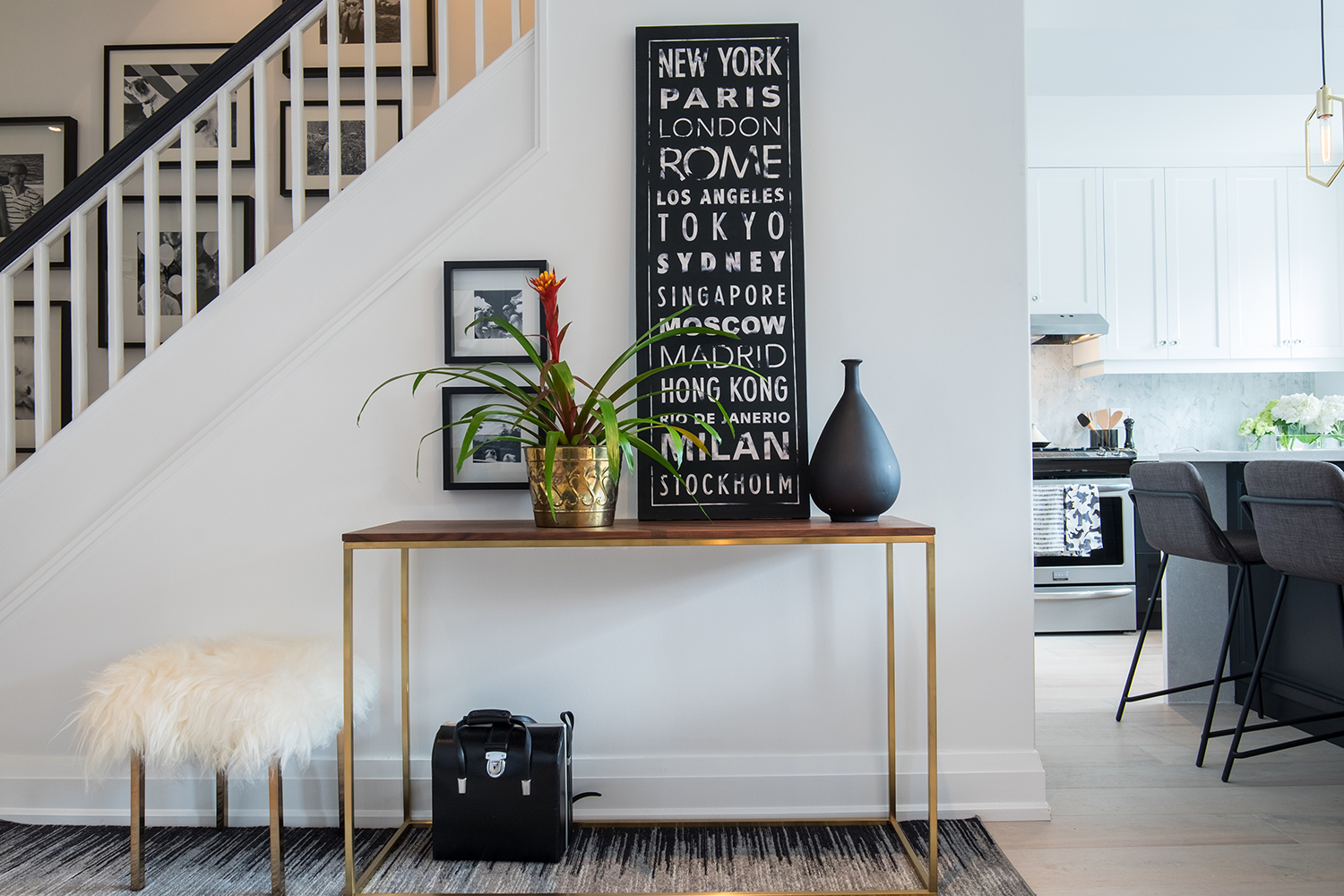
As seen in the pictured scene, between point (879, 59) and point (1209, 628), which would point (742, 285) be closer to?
point (879, 59)

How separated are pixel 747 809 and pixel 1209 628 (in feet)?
6.45

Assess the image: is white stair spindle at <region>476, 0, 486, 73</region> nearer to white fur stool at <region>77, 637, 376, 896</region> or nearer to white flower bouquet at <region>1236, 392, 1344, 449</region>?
white fur stool at <region>77, 637, 376, 896</region>

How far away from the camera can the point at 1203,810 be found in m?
1.95

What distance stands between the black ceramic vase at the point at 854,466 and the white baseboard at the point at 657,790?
2.22 feet

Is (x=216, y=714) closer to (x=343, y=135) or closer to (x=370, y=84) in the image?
(x=370, y=84)

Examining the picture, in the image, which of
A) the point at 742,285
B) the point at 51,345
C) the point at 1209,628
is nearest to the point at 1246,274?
the point at 1209,628

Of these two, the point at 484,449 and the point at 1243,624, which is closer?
the point at 484,449

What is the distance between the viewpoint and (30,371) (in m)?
2.63

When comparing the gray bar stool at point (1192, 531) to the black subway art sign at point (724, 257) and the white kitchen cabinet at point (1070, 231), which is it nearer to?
the black subway art sign at point (724, 257)

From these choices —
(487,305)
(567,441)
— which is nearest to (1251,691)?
(567,441)

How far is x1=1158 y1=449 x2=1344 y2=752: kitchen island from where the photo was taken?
2355 millimetres

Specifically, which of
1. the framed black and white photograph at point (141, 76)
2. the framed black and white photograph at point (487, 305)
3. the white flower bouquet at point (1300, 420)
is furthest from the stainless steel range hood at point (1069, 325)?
the framed black and white photograph at point (141, 76)

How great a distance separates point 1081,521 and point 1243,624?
120 centimetres

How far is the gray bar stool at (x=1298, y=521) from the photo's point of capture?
185cm
